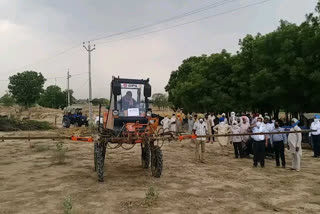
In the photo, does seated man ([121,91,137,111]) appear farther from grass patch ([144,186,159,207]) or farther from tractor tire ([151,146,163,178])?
grass patch ([144,186,159,207])

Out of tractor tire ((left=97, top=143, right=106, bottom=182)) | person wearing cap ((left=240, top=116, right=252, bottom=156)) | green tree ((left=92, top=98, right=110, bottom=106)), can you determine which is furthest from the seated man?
person wearing cap ((left=240, top=116, right=252, bottom=156))

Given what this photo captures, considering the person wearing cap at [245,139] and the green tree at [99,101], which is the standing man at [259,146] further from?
the green tree at [99,101]

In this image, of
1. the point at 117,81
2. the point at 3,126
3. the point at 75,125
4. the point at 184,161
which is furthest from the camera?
the point at 75,125

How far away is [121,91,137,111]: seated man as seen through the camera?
8.91m

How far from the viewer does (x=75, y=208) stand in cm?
618

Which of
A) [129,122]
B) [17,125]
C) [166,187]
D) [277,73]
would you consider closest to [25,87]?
[17,125]

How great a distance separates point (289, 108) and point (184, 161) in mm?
11503

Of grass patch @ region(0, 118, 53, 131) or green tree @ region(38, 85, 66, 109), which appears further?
green tree @ region(38, 85, 66, 109)

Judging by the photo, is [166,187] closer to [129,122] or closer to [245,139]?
[129,122]

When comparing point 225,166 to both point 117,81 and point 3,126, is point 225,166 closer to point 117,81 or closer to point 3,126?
point 117,81

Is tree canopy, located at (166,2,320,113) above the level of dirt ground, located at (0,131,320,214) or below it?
above

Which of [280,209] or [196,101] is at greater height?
[196,101]

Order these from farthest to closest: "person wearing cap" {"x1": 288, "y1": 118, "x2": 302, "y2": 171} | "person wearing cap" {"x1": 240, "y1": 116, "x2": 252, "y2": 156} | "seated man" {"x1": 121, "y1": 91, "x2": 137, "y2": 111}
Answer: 1. "person wearing cap" {"x1": 240, "y1": 116, "x2": 252, "y2": 156}
2. "person wearing cap" {"x1": 288, "y1": 118, "x2": 302, "y2": 171}
3. "seated man" {"x1": 121, "y1": 91, "x2": 137, "y2": 111}

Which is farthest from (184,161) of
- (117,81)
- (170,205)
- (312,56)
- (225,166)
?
(312,56)
